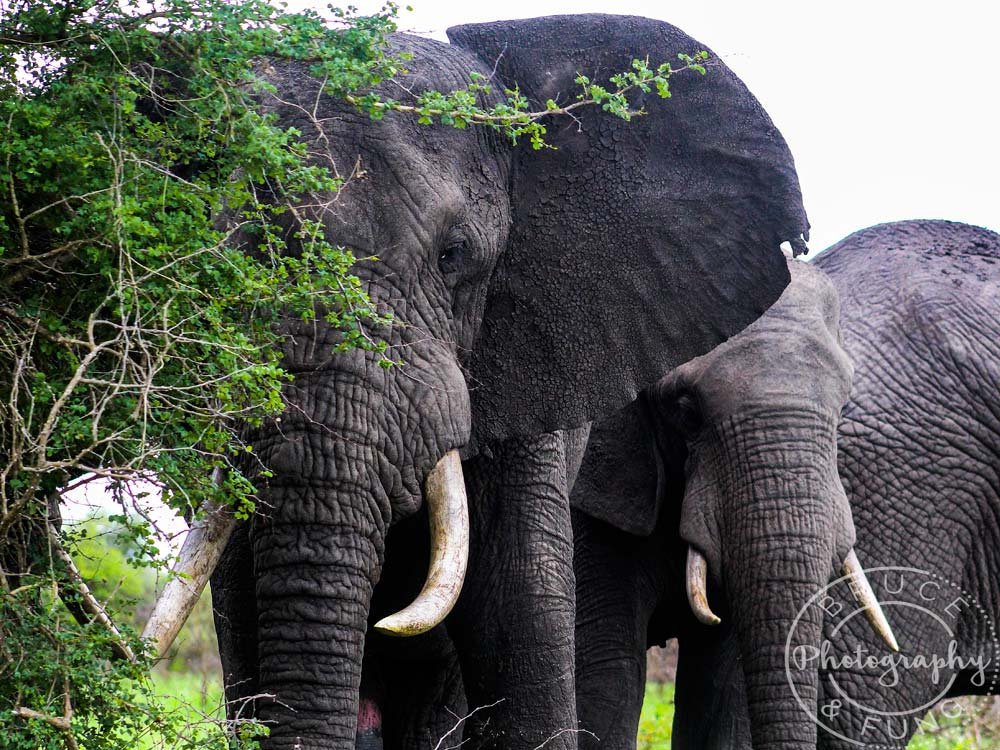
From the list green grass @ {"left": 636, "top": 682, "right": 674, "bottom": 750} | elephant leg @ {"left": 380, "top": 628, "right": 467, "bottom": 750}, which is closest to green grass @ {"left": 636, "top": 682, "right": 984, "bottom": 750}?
green grass @ {"left": 636, "top": 682, "right": 674, "bottom": 750}

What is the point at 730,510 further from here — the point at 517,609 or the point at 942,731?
the point at 942,731

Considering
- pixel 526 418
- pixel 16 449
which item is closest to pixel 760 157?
pixel 526 418

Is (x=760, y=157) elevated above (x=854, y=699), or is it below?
above

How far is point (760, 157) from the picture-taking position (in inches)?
220

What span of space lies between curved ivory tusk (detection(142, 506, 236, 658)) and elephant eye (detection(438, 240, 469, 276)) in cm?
94

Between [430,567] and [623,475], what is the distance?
251 cm

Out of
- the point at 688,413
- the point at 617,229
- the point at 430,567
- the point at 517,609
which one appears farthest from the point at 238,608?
the point at 688,413

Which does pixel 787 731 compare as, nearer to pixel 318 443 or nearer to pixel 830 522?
pixel 830 522

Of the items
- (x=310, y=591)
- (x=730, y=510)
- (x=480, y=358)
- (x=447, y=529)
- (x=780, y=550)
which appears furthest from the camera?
(x=730, y=510)

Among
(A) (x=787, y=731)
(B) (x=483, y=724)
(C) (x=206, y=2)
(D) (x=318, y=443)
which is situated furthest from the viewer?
(A) (x=787, y=731)

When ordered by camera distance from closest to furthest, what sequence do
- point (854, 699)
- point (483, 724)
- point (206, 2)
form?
point (206, 2)
point (483, 724)
point (854, 699)

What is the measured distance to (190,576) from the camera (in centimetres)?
416

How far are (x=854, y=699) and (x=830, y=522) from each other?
950 mm

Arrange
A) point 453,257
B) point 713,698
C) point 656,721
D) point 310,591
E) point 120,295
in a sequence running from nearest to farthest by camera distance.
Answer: point 120,295 → point 310,591 → point 453,257 → point 713,698 → point 656,721
